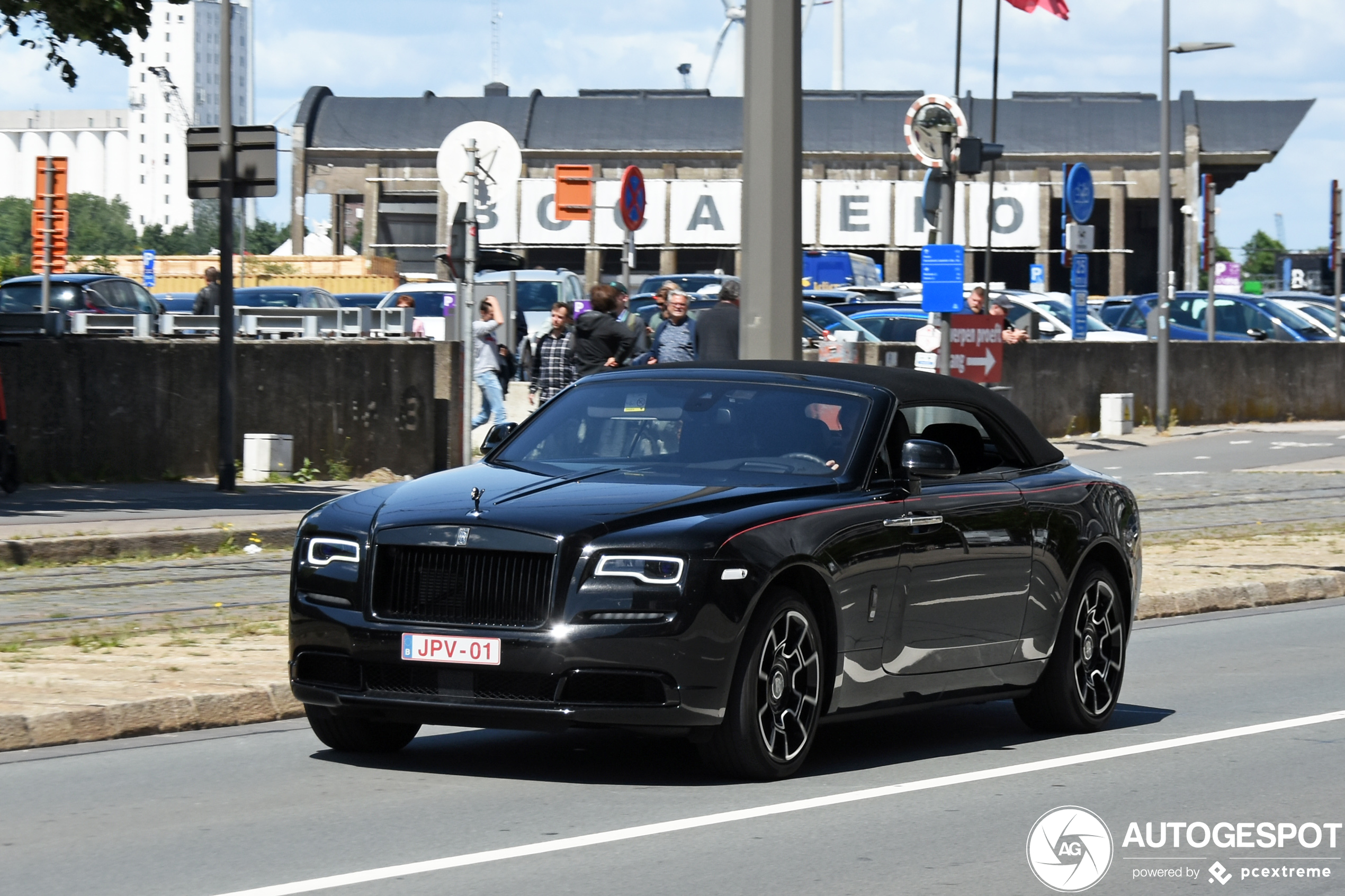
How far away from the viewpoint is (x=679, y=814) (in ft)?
22.3

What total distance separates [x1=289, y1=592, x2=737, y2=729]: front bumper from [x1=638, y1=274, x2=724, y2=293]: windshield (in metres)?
31.8

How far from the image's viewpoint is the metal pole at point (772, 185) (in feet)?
42.5

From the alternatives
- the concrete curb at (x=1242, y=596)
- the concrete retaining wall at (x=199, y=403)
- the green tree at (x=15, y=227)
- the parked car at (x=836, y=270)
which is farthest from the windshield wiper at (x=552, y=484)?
the green tree at (x=15, y=227)

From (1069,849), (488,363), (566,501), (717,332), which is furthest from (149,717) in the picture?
(488,363)

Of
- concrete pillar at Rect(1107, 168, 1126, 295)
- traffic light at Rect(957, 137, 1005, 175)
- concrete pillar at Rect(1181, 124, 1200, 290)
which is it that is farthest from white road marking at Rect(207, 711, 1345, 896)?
concrete pillar at Rect(1107, 168, 1126, 295)

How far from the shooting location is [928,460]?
25.7ft

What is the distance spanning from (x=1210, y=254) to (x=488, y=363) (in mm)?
19577

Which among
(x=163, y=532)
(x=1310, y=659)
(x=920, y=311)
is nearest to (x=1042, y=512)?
(x=1310, y=659)

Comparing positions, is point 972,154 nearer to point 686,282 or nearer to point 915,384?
point 915,384

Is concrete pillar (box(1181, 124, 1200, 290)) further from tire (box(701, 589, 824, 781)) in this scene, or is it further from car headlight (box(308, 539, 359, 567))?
car headlight (box(308, 539, 359, 567))

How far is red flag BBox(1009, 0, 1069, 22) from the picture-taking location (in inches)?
917

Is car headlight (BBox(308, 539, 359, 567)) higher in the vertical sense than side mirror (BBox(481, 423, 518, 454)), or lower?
lower

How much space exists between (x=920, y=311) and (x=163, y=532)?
20530 mm

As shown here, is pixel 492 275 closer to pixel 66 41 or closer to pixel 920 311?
pixel 920 311
